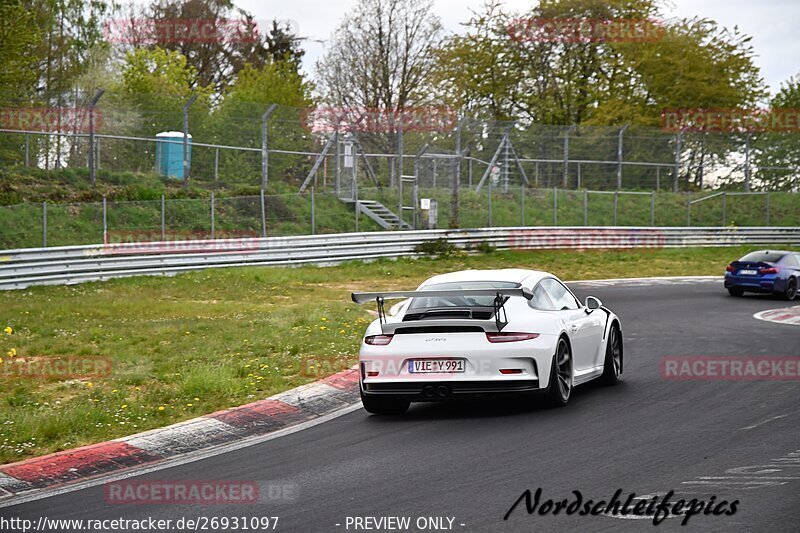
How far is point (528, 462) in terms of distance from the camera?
7879mm

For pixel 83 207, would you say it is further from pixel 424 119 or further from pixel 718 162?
pixel 718 162

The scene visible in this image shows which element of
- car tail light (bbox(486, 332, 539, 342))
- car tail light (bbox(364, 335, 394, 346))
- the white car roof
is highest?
the white car roof

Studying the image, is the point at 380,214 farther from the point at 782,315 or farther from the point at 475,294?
the point at 475,294

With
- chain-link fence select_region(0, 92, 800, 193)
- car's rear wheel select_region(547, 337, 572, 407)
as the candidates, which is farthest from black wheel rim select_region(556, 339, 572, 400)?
chain-link fence select_region(0, 92, 800, 193)

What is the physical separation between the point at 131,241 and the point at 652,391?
1755 centimetres

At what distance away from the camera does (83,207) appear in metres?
27.1

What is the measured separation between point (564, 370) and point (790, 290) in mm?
15649

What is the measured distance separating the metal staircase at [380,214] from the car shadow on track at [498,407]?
22.3 m

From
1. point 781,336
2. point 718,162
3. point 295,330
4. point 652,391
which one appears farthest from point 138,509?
point 718,162

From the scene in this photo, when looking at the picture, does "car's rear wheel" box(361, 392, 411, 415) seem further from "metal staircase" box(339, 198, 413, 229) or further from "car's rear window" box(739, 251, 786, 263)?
"metal staircase" box(339, 198, 413, 229)

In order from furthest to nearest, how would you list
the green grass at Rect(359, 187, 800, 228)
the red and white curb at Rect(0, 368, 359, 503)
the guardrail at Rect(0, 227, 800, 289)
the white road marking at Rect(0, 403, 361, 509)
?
the green grass at Rect(359, 187, 800, 228)
the guardrail at Rect(0, 227, 800, 289)
the red and white curb at Rect(0, 368, 359, 503)
the white road marking at Rect(0, 403, 361, 509)

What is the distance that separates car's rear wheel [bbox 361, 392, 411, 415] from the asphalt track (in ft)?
0.40

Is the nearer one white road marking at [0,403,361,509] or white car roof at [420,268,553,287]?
white road marking at [0,403,361,509]

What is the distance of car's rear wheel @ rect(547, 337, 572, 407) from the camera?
9.85m
